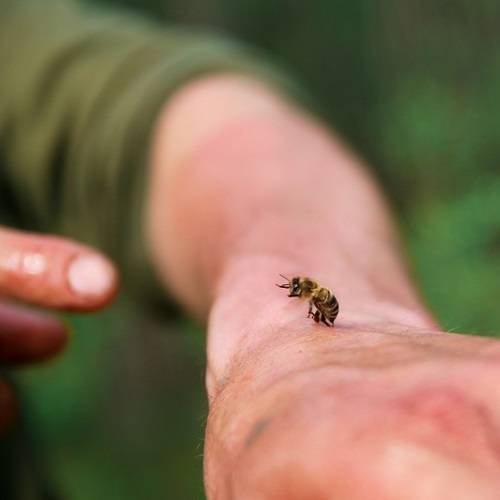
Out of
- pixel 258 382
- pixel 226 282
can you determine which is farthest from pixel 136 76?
pixel 258 382

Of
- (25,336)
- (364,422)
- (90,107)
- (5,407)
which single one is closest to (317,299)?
(364,422)

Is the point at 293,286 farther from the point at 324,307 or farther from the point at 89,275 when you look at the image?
the point at 89,275

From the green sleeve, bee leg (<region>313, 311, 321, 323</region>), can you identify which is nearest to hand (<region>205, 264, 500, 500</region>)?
bee leg (<region>313, 311, 321, 323</region>)

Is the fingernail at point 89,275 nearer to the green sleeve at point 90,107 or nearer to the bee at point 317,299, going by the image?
the bee at point 317,299

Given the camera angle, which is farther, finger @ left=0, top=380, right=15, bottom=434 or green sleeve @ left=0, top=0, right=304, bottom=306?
green sleeve @ left=0, top=0, right=304, bottom=306

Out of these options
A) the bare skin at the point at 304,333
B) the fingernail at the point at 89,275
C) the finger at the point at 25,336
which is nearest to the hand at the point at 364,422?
the bare skin at the point at 304,333

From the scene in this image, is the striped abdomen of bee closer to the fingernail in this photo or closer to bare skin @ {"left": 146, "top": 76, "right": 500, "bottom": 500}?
bare skin @ {"left": 146, "top": 76, "right": 500, "bottom": 500}
